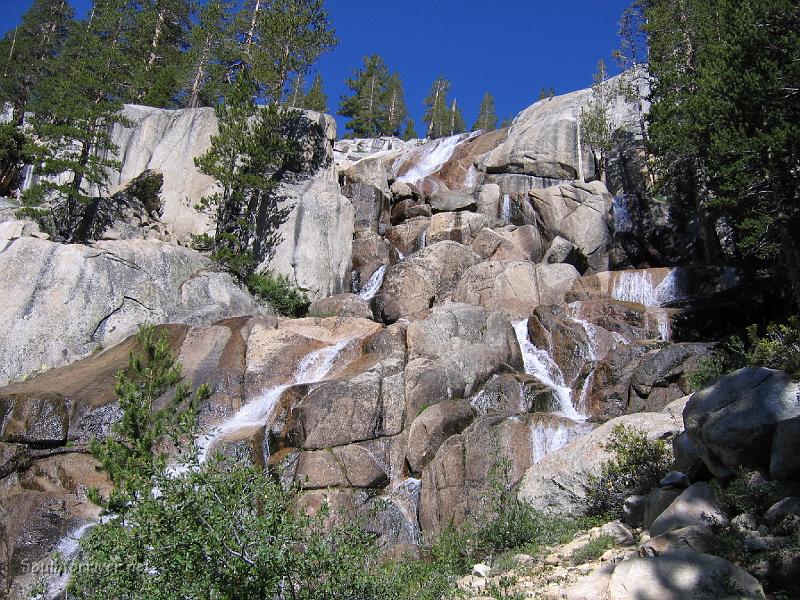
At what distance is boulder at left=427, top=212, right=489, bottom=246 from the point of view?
30656mm

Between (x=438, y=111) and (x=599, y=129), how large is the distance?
37083 millimetres

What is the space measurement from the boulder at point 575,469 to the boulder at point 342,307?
512 inches

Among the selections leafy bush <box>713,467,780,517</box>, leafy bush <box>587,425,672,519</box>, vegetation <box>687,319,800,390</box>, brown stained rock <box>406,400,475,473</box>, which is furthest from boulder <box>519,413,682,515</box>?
→ leafy bush <box>713,467,780,517</box>

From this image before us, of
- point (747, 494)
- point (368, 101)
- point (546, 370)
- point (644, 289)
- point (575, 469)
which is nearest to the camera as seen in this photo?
point (747, 494)

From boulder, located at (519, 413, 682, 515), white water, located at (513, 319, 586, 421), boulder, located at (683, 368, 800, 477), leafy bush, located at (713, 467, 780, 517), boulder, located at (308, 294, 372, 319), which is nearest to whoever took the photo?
leafy bush, located at (713, 467, 780, 517)

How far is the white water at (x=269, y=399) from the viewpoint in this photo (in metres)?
17.1

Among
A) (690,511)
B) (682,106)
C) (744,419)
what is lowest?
(690,511)

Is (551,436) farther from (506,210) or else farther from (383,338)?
(506,210)

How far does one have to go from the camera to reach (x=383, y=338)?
2011 centimetres

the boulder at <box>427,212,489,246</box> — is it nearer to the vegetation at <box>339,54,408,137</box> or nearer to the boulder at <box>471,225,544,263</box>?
the boulder at <box>471,225,544,263</box>

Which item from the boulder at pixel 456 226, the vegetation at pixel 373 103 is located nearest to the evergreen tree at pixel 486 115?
the vegetation at pixel 373 103

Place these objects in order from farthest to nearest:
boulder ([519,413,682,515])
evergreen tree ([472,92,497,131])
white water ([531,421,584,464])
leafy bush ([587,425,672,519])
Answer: evergreen tree ([472,92,497,131]) < white water ([531,421,584,464]) < boulder ([519,413,682,515]) < leafy bush ([587,425,672,519])

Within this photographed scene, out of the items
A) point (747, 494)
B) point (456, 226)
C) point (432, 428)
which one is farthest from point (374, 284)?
point (747, 494)

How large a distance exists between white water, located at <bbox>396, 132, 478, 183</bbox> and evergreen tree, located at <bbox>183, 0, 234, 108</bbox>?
12.4 meters
